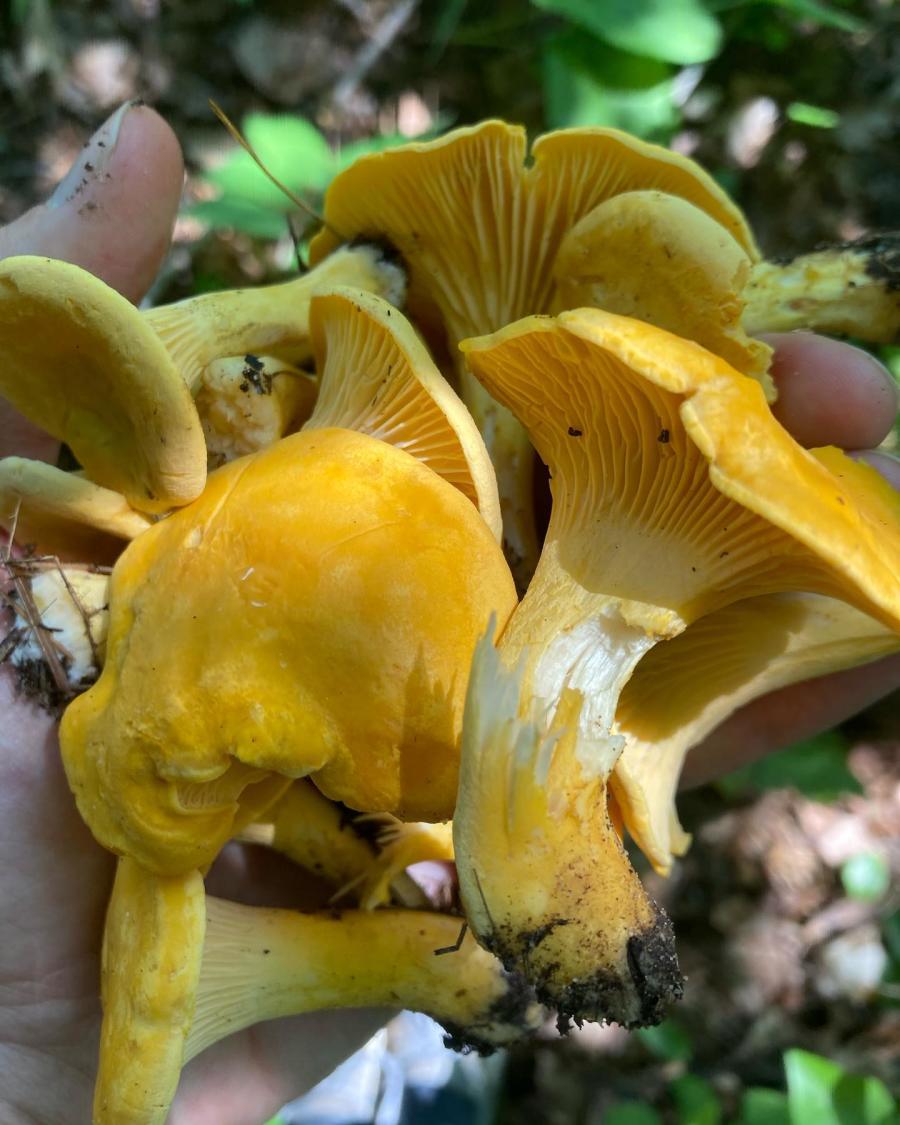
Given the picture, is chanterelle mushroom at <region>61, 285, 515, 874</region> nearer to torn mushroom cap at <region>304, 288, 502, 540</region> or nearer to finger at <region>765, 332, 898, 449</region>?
torn mushroom cap at <region>304, 288, 502, 540</region>

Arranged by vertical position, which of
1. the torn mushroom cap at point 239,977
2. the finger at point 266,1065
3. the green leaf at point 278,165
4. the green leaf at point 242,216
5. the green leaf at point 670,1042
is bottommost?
the green leaf at point 670,1042

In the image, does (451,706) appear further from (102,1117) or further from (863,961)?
(863,961)

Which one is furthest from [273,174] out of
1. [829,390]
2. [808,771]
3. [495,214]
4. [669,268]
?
[808,771]

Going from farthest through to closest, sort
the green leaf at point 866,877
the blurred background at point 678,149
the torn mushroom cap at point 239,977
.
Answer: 1. the green leaf at point 866,877
2. the blurred background at point 678,149
3. the torn mushroom cap at point 239,977

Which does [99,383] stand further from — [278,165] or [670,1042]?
[670,1042]

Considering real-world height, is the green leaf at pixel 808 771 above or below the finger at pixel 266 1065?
above

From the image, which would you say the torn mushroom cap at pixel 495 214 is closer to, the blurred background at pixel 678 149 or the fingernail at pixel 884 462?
the fingernail at pixel 884 462

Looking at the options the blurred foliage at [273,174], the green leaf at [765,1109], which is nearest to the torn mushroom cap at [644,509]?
the blurred foliage at [273,174]

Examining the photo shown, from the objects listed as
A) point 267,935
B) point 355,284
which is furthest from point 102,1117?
point 355,284
